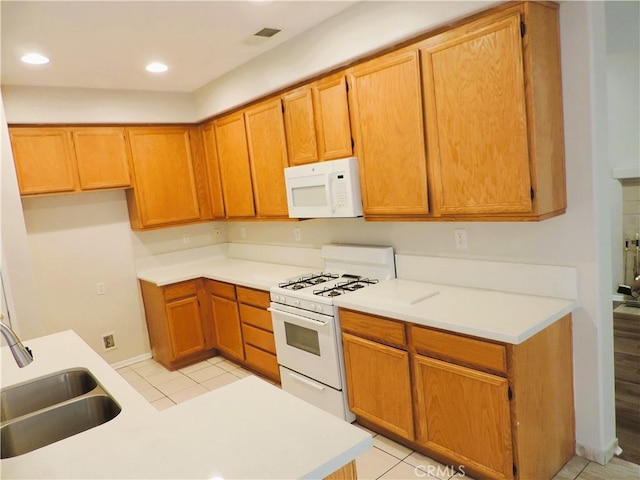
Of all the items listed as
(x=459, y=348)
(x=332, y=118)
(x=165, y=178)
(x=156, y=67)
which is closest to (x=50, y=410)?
(x=459, y=348)

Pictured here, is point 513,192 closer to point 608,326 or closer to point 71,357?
point 608,326

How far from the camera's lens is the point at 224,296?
13.0ft

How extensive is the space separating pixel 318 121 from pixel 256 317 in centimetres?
162

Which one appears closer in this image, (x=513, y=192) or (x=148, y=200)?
(x=513, y=192)

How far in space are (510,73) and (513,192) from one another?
0.54 meters

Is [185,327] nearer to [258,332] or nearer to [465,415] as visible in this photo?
[258,332]

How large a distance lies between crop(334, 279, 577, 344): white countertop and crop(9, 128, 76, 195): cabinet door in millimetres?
2662

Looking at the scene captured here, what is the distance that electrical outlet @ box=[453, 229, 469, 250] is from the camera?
2.66m

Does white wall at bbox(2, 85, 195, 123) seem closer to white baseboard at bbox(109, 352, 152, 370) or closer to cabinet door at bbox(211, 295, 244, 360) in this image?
cabinet door at bbox(211, 295, 244, 360)

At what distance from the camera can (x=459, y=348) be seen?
82.8 inches

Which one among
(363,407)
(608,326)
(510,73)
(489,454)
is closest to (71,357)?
(363,407)

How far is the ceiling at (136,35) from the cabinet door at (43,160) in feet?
1.29

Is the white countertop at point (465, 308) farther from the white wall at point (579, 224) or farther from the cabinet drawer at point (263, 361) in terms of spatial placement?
the cabinet drawer at point (263, 361)

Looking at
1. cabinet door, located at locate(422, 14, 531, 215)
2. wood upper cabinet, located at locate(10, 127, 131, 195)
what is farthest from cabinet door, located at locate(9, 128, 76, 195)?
cabinet door, located at locate(422, 14, 531, 215)
